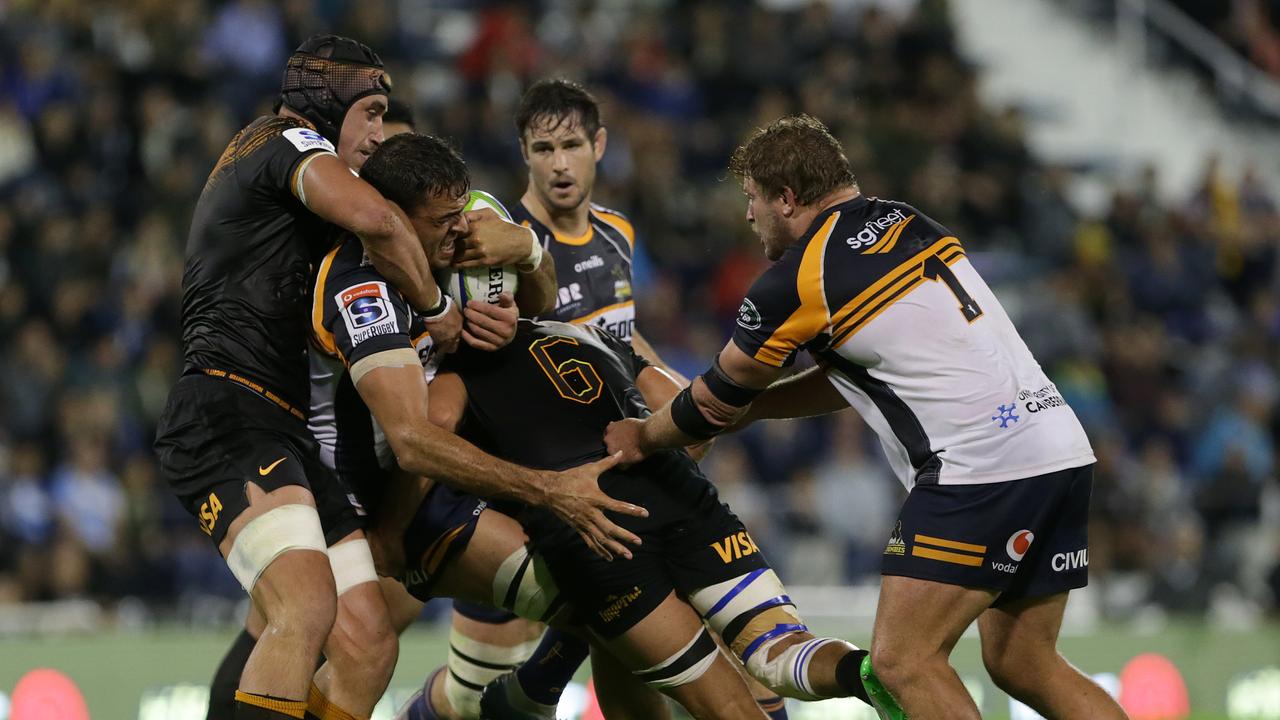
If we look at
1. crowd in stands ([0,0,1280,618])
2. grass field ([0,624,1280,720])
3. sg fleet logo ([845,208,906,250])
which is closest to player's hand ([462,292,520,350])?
sg fleet logo ([845,208,906,250])

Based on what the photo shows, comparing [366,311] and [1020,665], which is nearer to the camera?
[366,311]

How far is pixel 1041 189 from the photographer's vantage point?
57.3 ft

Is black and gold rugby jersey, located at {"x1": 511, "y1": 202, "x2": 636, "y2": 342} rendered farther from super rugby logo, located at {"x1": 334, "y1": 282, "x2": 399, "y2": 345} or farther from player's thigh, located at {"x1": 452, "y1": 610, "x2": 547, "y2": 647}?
super rugby logo, located at {"x1": 334, "y1": 282, "x2": 399, "y2": 345}

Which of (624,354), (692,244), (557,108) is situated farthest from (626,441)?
(692,244)

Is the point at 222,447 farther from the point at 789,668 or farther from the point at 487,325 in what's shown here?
the point at 789,668

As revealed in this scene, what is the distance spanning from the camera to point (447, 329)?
6.09 meters

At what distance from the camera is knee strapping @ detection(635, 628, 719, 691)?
5961 mm

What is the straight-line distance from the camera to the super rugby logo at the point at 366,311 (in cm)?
582

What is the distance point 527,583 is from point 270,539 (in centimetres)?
104

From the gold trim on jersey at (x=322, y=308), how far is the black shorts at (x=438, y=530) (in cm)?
68

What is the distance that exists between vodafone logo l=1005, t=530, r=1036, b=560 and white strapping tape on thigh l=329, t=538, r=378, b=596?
2363mm

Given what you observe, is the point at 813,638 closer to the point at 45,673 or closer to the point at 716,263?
the point at 45,673

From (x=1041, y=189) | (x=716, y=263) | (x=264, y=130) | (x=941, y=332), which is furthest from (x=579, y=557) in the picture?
(x=1041, y=189)

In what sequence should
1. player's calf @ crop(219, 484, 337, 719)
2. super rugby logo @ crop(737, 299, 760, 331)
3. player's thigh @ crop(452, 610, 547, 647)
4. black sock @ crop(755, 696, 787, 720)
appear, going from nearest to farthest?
player's calf @ crop(219, 484, 337, 719) < super rugby logo @ crop(737, 299, 760, 331) < black sock @ crop(755, 696, 787, 720) < player's thigh @ crop(452, 610, 547, 647)
